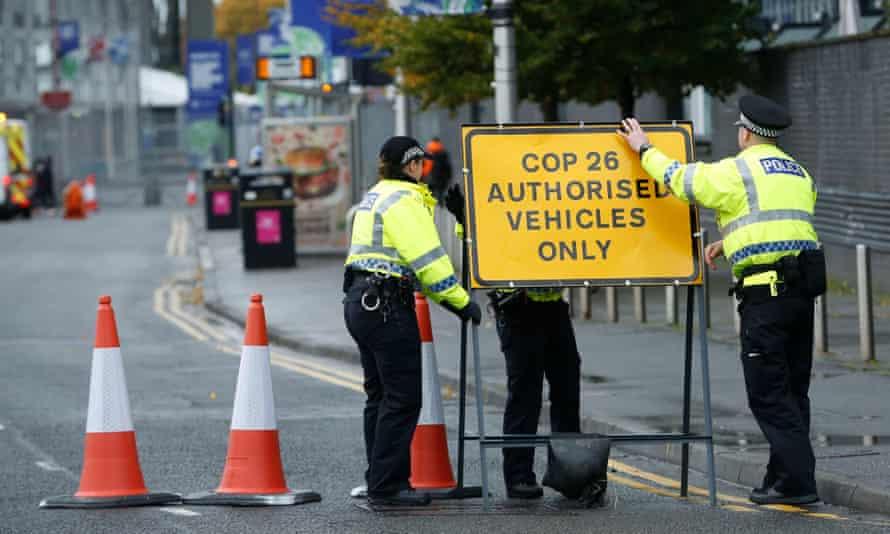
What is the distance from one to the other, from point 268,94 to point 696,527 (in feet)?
79.3

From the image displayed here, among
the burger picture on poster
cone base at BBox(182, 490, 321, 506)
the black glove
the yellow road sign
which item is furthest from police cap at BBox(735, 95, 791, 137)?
the burger picture on poster

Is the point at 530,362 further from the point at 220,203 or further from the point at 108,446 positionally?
the point at 220,203

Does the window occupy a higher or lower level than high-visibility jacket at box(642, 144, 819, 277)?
higher

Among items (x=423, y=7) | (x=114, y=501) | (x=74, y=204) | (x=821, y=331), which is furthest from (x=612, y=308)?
(x=74, y=204)

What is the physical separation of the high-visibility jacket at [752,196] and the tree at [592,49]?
11.2 m

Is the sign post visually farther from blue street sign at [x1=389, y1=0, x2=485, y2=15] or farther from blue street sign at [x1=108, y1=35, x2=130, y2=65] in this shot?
blue street sign at [x1=108, y1=35, x2=130, y2=65]

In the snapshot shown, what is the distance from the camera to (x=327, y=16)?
89.7ft

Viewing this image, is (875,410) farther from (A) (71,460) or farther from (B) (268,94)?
(B) (268,94)

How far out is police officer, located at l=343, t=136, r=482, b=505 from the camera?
884 centimetres

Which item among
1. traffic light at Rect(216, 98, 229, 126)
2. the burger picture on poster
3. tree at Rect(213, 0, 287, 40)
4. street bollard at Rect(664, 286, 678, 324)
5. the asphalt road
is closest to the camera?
the asphalt road

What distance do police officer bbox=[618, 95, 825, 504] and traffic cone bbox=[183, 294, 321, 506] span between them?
2.10 m

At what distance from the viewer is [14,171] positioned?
4706 centimetres

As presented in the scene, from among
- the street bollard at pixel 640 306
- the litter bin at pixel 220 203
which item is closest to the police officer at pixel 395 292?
the street bollard at pixel 640 306

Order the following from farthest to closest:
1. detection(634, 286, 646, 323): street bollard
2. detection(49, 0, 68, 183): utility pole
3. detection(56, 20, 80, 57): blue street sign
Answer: detection(49, 0, 68, 183): utility pole → detection(56, 20, 80, 57): blue street sign → detection(634, 286, 646, 323): street bollard
